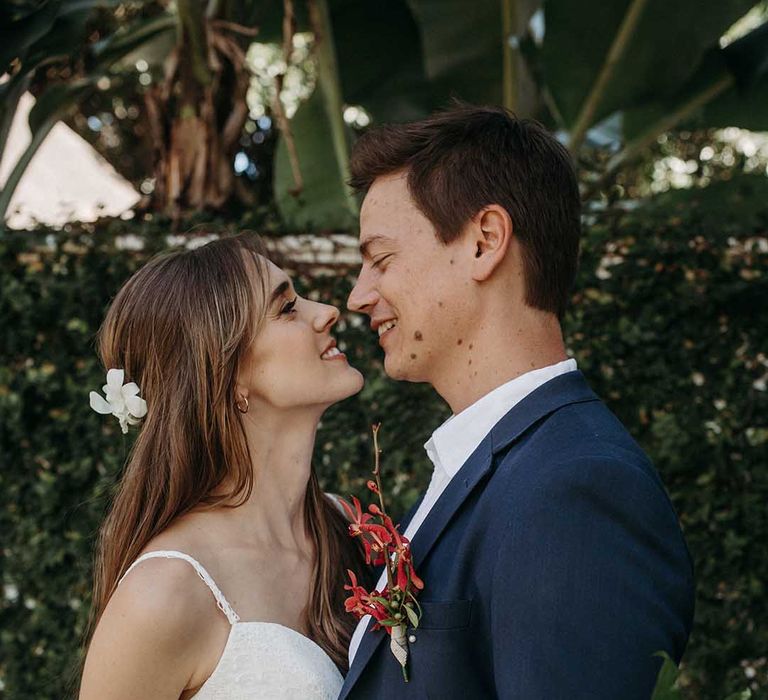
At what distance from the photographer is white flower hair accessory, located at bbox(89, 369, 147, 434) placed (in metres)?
2.81

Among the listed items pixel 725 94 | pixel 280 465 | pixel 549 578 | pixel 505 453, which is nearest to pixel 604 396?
pixel 280 465

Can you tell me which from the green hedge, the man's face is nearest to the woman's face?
the man's face

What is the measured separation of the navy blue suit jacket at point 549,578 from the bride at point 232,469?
673 millimetres

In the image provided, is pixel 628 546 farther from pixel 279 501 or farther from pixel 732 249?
pixel 732 249

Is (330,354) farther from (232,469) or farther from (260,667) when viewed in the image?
(260,667)

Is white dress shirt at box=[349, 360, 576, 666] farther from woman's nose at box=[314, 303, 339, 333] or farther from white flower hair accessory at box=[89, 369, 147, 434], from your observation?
white flower hair accessory at box=[89, 369, 147, 434]

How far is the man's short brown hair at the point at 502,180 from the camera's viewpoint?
2.18 metres

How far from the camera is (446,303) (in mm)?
2184

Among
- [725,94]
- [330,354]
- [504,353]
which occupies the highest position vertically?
[504,353]

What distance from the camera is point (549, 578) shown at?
163 cm

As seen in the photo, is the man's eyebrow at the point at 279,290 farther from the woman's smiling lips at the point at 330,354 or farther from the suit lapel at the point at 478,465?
the suit lapel at the point at 478,465

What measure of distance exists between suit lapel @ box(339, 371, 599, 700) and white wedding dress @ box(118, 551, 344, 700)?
0.59 metres

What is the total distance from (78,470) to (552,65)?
2954 mm

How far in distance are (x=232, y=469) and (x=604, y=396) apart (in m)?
1.86
